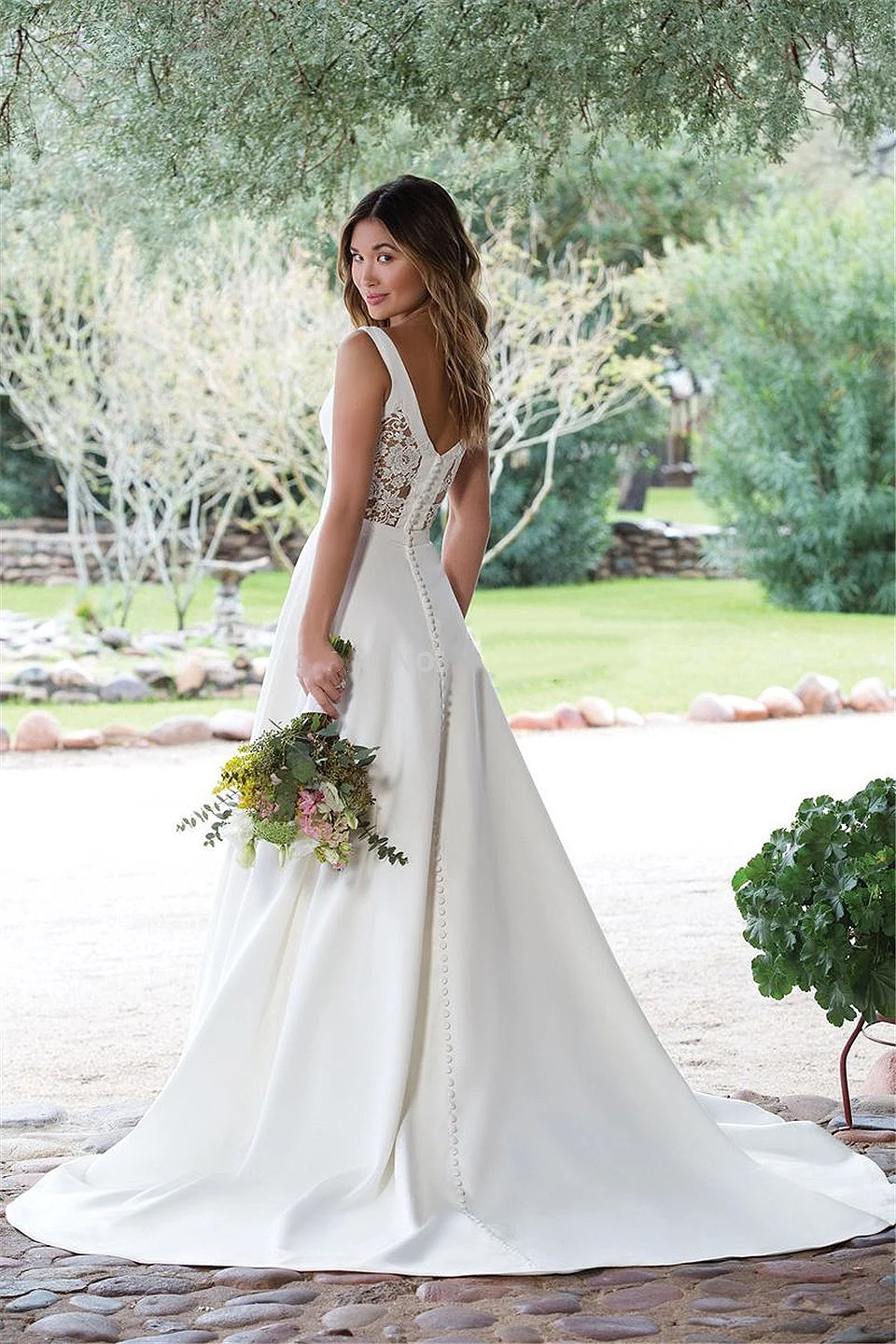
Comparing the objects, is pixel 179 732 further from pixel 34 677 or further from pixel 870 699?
pixel 870 699

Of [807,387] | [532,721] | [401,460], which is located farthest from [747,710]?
[401,460]

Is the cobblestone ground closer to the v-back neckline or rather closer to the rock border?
the v-back neckline

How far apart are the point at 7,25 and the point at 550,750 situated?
24.3ft

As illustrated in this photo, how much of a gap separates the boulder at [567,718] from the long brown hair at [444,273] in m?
7.99

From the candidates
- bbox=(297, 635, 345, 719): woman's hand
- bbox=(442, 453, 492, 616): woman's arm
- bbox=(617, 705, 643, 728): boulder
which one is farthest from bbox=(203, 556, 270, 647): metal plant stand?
bbox=(297, 635, 345, 719): woman's hand

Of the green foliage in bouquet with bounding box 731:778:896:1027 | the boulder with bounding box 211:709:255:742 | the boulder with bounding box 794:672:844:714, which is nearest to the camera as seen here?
the green foliage in bouquet with bounding box 731:778:896:1027

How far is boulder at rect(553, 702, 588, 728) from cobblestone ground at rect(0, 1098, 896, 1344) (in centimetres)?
842

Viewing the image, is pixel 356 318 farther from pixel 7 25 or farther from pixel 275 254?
pixel 275 254

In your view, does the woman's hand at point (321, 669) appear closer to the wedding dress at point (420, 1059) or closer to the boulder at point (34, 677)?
the wedding dress at point (420, 1059)

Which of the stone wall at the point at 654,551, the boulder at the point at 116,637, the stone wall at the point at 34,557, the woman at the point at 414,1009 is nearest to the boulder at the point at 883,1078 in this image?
the woman at the point at 414,1009

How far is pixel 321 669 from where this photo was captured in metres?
3.25

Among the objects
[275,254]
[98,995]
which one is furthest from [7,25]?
[275,254]

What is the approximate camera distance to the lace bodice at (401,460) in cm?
328

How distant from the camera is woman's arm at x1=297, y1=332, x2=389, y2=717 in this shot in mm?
3238
